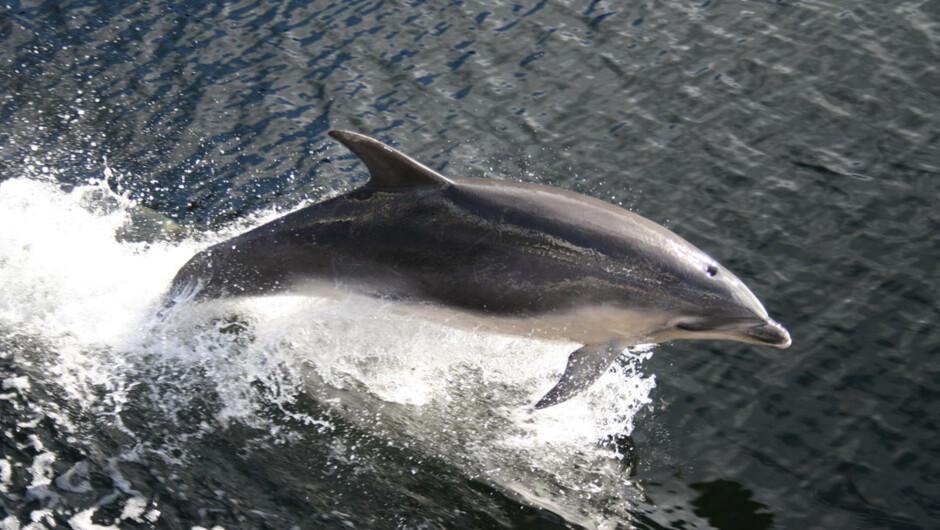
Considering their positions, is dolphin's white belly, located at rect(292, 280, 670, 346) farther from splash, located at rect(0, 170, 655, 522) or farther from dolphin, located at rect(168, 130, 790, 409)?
splash, located at rect(0, 170, 655, 522)

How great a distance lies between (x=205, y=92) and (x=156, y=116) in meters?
0.90

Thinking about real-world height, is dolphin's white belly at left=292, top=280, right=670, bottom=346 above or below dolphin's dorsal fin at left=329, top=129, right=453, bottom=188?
below

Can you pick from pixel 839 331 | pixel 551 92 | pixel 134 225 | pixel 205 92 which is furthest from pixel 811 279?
pixel 205 92

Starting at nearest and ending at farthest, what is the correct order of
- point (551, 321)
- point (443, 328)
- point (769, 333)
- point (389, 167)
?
point (769, 333)
point (389, 167)
point (551, 321)
point (443, 328)

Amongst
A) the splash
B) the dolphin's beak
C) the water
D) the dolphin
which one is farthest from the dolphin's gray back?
the dolphin's beak

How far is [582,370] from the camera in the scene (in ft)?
27.6

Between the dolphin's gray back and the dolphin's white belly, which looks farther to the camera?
the dolphin's white belly

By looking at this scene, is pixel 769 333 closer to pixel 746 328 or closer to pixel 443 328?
pixel 746 328

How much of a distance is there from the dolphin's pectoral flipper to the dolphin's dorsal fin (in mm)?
1997

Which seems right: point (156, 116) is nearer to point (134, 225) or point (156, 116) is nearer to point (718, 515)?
point (134, 225)

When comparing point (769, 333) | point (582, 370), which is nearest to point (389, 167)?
point (582, 370)

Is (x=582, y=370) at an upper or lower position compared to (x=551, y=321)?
lower

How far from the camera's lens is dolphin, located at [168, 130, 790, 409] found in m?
8.15

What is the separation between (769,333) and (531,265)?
2.19 m
